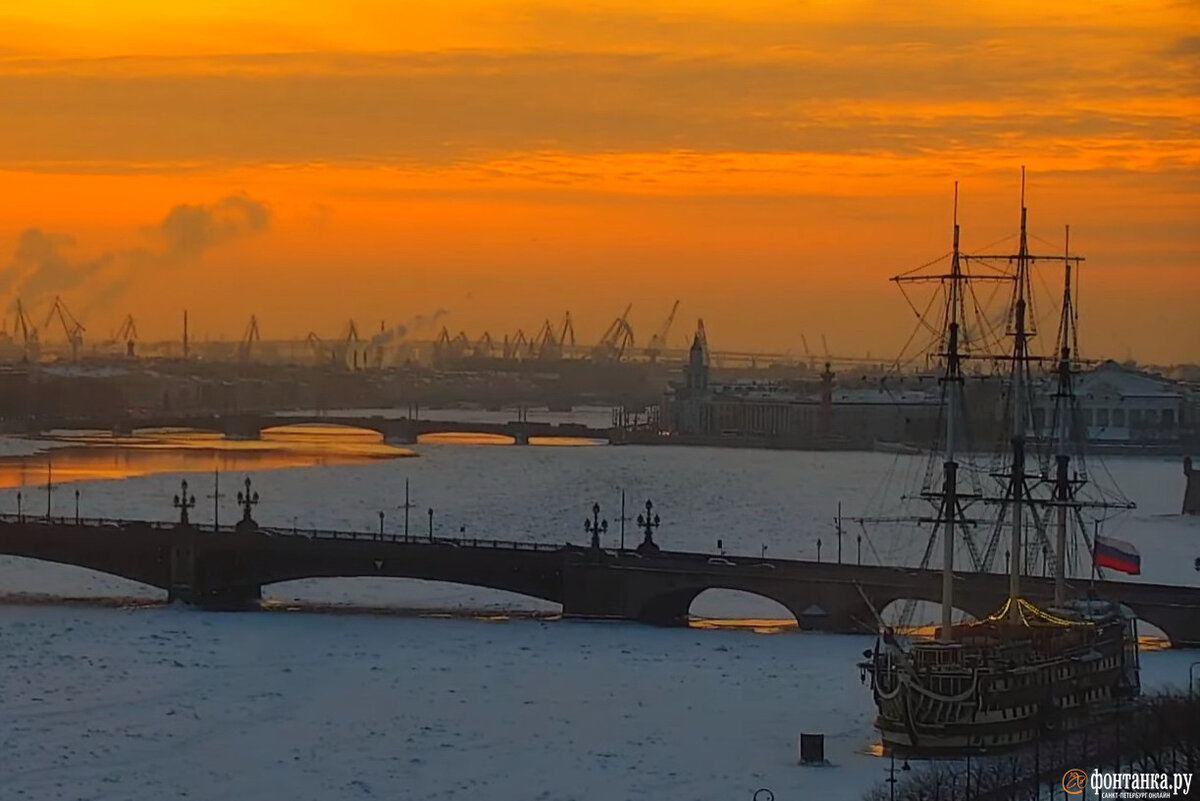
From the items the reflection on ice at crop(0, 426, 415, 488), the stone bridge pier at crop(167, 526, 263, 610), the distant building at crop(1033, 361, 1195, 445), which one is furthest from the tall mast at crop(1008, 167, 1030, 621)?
the distant building at crop(1033, 361, 1195, 445)

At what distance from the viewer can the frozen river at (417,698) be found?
16703 mm

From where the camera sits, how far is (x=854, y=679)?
70.8ft

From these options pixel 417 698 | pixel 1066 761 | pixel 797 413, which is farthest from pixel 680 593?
pixel 797 413

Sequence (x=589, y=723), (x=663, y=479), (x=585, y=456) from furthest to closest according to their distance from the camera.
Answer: (x=585, y=456) < (x=663, y=479) < (x=589, y=723)

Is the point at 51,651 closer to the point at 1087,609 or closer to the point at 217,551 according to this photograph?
the point at 217,551

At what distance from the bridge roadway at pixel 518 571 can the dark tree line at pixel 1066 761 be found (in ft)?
21.3

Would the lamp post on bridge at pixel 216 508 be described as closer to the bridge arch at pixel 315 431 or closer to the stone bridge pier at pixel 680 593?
the stone bridge pier at pixel 680 593

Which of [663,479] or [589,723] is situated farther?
[663,479]

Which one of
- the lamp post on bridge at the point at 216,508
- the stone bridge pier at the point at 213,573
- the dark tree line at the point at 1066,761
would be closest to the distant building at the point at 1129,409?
the lamp post on bridge at the point at 216,508

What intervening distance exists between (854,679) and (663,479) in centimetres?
3700

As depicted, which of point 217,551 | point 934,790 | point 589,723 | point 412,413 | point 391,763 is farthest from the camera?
point 412,413

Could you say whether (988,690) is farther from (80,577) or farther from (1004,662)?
(80,577)

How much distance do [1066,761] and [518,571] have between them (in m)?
12.0

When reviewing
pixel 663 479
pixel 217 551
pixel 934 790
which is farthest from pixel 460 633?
pixel 663 479
